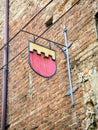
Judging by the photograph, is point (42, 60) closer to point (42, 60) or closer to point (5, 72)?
point (42, 60)

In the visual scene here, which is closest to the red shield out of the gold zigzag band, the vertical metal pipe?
the gold zigzag band

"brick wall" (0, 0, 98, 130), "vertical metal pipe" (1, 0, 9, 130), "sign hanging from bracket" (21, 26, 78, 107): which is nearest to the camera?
"sign hanging from bracket" (21, 26, 78, 107)

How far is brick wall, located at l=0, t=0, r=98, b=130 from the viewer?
5625mm

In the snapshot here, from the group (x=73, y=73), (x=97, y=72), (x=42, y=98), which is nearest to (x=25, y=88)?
(x=42, y=98)

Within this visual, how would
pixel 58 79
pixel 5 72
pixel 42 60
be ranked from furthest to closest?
1. pixel 5 72
2. pixel 58 79
3. pixel 42 60

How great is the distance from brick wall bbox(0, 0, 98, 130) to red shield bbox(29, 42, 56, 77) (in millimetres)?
614

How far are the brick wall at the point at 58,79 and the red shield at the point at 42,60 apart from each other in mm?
614

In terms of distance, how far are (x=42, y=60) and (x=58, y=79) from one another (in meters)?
0.98

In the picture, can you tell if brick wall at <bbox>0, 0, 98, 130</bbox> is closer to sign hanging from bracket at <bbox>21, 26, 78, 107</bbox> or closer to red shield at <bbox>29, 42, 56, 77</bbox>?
sign hanging from bracket at <bbox>21, 26, 78, 107</bbox>

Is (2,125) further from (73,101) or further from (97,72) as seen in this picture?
(97,72)

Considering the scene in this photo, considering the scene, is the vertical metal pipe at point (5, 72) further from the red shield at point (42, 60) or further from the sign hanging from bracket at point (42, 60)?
the red shield at point (42, 60)

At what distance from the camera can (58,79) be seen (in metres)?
6.25

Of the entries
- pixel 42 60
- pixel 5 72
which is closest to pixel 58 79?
pixel 42 60

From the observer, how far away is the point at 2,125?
6875 millimetres
